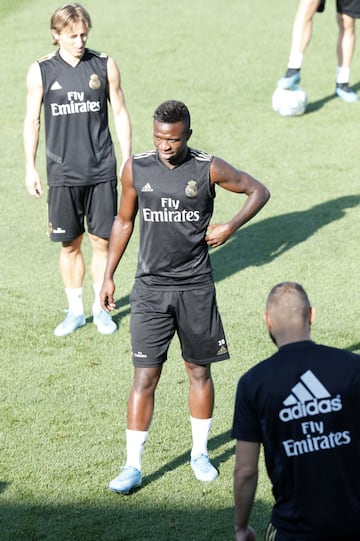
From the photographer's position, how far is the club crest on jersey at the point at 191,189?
6.51 metres

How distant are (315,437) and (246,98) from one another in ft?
35.2

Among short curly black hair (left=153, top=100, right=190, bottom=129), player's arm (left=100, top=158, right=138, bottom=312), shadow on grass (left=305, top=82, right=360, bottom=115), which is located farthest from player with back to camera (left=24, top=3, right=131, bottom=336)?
shadow on grass (left=305, top=82, right=360, bottom=115)

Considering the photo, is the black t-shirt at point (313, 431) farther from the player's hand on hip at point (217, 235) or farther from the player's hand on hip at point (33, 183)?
the player's hand on hip at point (33, 183)

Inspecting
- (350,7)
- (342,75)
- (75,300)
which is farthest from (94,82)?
(342,75)

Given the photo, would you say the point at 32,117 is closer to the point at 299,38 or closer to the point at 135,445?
the point at 135,445

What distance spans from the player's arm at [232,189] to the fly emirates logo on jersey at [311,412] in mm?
2281

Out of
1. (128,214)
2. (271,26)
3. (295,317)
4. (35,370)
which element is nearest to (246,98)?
(271,26)

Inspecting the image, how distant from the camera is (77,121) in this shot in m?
8.84

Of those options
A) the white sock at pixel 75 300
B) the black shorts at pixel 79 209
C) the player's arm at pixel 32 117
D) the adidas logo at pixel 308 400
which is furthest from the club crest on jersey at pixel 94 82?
the adidas logo at pixel 308 400

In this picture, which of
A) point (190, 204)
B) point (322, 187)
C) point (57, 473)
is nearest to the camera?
point (190, 204)

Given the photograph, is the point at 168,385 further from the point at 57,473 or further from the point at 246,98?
the point at 246,98

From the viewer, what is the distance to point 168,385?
816cm

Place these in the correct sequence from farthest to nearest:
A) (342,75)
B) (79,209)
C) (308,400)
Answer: (342,75)
(79,209)
(308,400)

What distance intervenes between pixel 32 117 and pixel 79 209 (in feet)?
2.89
